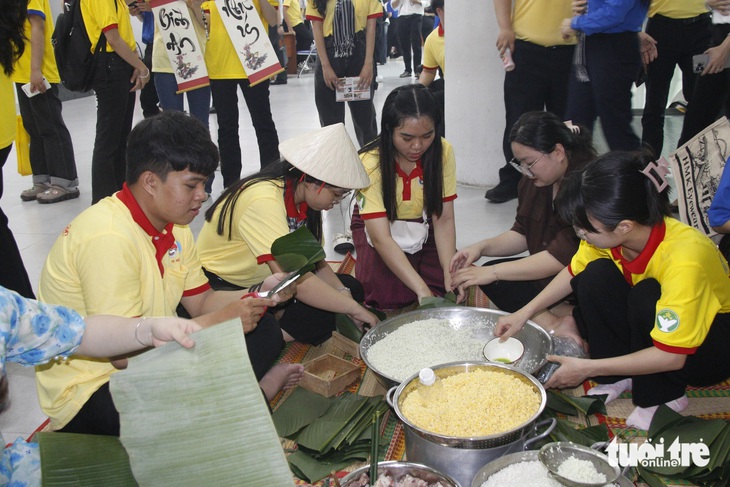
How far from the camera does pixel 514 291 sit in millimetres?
2574

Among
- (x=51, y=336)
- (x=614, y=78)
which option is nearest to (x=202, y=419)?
(x=51, y=336)

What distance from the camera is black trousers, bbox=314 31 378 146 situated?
4316 millimetres

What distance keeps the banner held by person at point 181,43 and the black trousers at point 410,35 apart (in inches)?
252

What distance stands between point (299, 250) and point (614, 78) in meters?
1.98

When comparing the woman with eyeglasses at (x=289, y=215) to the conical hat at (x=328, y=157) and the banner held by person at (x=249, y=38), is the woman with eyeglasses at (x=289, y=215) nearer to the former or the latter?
the conical hat at (x=328, y=157)

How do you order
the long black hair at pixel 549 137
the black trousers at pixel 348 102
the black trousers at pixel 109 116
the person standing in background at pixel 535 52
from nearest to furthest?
the long black hair at pixel 549 137 → the person standing in background at pixel 535 52 → the black trousers at pixel 109 116 → the black trousers at pixel 348 102

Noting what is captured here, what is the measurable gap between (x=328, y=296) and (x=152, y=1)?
8.57 ft

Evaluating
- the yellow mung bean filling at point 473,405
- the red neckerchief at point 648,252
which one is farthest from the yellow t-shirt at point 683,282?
the yellow mung bean filling at point 473,405

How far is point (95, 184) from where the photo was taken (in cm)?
400

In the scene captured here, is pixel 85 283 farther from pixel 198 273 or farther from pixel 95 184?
pixel 95 184

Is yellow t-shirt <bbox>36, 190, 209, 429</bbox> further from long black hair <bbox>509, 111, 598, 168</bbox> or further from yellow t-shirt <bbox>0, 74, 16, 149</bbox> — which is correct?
long black hair <bbox>509, 111, 598, 168</bbox>

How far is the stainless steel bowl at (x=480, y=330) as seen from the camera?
82.7 inches

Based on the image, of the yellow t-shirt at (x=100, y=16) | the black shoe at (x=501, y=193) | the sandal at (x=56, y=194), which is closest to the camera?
the yellow t-shirt at (x=100, y=16)

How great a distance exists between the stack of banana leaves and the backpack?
8.79 ft
